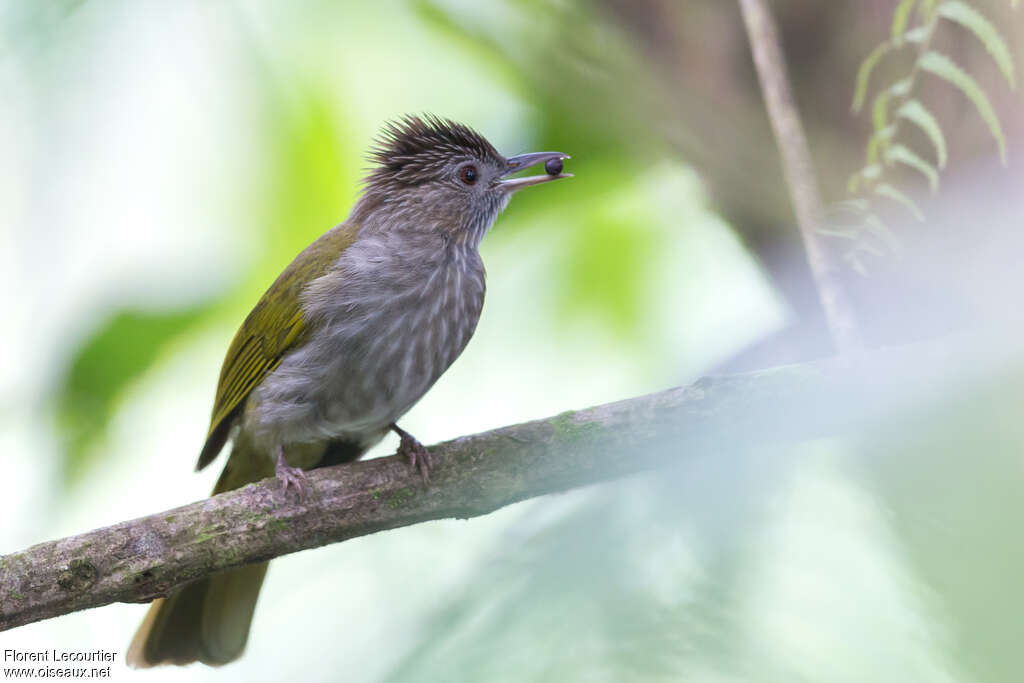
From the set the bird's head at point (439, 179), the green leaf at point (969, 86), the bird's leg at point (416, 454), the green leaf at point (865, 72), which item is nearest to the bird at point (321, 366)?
the bird's head at point (439, 179)

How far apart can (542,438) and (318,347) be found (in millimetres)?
1190

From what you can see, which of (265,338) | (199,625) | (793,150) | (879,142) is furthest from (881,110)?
(199,625)

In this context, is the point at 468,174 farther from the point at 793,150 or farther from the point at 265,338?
the point at 793,150

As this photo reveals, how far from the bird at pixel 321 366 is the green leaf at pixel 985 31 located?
2008 millimetres

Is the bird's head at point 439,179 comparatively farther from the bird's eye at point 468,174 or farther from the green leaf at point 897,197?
the green leaf at point 897,197

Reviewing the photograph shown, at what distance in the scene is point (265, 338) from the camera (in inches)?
122

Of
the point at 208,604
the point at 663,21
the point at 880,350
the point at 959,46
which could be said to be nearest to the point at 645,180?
the point at 663,21

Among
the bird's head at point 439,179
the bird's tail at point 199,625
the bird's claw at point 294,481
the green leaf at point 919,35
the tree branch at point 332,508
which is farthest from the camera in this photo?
the bird's head at point 439,179

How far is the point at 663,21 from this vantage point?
5.26 ft

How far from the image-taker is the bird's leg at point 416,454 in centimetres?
228

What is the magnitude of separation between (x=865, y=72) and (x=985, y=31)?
435mm

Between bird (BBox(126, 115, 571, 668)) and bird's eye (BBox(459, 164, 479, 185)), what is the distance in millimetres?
413

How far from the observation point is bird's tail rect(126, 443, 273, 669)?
2896mm

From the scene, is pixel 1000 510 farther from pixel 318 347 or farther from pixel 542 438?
pixel 318 347
